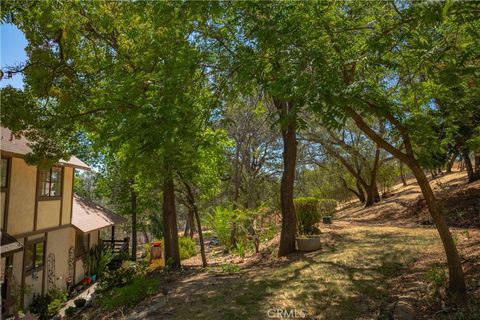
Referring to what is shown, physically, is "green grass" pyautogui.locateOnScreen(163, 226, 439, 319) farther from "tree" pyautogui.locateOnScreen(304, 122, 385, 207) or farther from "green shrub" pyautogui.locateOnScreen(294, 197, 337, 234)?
"tree" pyautogui.locateOnScreen(304, 122, 385, 207)

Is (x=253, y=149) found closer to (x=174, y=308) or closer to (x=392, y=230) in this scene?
(x=392, y=230)

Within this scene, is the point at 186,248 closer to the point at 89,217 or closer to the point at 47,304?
the point at 89,217

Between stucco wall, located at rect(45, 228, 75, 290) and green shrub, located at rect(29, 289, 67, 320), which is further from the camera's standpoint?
stucco wall, located at rect(45, 228, 75, 290)

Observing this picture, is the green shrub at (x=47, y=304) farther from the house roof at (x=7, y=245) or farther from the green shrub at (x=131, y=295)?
the green shrub at (x=131, y=295)

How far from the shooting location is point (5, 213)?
11.3 meters

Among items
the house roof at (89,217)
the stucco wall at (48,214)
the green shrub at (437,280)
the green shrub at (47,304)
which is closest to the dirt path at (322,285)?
the green shrub at (437,280)

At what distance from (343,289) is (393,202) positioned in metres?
13.8

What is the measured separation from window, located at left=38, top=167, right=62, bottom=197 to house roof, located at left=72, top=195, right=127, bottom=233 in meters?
2.16

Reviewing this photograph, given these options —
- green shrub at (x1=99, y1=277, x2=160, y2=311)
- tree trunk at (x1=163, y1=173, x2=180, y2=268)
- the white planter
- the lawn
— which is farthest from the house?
the white planter

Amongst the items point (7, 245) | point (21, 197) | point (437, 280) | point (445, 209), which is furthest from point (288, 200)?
point (21, 197)

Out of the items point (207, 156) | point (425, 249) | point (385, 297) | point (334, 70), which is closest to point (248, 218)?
point (207, 156)

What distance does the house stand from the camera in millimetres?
11320

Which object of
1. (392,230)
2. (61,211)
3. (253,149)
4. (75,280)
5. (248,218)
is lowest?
(75,280)

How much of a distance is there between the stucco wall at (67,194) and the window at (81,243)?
6.84 ft
